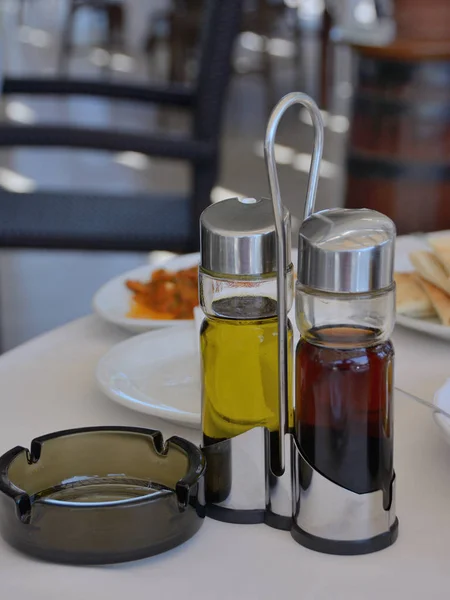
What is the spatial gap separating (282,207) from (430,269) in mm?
474

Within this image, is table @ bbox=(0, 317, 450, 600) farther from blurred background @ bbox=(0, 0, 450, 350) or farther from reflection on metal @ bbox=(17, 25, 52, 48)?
reflection on metal @ bbox=(17, 25, 52, 48)

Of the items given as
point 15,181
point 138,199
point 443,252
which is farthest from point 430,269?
point 15,181

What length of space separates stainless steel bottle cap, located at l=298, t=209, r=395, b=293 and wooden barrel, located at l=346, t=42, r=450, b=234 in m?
1.56

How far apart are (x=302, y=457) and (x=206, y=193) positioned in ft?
3.81

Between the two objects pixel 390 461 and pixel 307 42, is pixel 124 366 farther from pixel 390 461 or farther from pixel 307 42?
pixel 307 42

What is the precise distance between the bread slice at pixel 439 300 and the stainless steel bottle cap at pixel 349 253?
0.41 m

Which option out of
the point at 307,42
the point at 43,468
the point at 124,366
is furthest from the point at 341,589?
the point at 307,42

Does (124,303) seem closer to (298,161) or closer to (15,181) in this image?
(15,181)

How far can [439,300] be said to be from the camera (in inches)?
36.8

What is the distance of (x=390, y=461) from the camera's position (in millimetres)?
561

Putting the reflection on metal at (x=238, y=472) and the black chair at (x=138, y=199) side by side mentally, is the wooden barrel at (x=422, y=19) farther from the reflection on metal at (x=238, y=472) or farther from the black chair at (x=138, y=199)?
the reflection on metal at (x=238, y=472)

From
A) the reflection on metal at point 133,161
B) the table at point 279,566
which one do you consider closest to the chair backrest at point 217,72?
the table at point 279,566

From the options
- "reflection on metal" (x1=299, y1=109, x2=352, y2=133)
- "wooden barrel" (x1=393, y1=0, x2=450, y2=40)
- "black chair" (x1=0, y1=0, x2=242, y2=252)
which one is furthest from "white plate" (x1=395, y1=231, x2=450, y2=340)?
"reflection on metal" (x1=299, y1=109, x2=352, y2=133)

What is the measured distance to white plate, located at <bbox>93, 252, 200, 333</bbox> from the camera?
3.01ft
